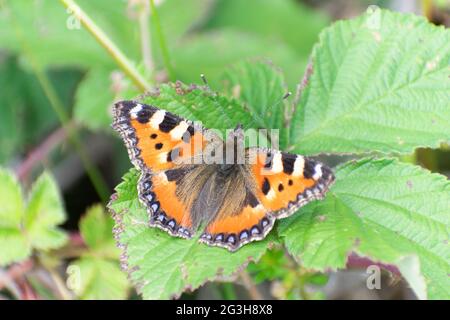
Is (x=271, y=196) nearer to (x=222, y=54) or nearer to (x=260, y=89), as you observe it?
(x=260, y=89)

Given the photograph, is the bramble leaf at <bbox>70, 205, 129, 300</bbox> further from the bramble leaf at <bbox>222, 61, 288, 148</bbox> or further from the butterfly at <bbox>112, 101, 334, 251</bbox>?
the bramble leaf at <bbox>222, 61, 288, 148</bbox>

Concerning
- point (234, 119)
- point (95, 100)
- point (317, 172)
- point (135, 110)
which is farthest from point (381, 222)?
point (95, 100)

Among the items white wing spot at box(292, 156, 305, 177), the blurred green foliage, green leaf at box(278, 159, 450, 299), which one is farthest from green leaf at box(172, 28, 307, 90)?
white wing spot at box(292, 156, 305, 177)

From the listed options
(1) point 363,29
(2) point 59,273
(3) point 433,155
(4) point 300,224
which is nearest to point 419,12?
(3) point 433,155

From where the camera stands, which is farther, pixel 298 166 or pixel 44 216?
pixel 44 216

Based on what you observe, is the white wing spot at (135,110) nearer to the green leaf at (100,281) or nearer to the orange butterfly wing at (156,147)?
the orange butterfly wing at (156,147)

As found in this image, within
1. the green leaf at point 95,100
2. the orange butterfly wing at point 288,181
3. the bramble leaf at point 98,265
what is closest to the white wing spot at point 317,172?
the orange butterfly wing at point 288,181
